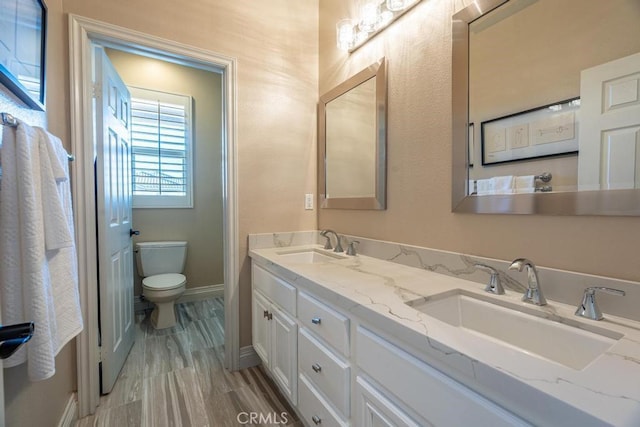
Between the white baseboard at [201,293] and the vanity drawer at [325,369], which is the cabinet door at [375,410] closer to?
the vanity drawer at [325,369]

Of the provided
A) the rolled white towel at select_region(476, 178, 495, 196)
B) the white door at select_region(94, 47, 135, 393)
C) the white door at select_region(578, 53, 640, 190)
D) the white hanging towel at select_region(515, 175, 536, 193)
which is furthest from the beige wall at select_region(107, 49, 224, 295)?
the white door at select_region(578, 53, 640, 190)

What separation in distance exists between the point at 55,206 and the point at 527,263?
151 centimetres

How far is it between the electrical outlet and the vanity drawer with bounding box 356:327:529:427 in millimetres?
1329

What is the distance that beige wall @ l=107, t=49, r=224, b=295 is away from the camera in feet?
9.70

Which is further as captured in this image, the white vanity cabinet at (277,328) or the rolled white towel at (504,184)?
the white vanity cabinet at (277,328)

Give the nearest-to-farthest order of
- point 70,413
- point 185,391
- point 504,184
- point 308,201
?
point 504,184, point 70,413, point 185,391, point 308,201

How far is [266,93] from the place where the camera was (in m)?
Answer: 1.98

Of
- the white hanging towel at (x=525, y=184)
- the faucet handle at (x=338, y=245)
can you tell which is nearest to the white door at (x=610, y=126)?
the white hanging towel at (x=525, y=184)

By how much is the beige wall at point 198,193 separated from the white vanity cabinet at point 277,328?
1622mm

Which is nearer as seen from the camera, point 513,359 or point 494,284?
point 513,359

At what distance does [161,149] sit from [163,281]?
4.60 feet

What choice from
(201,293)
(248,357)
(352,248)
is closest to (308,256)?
(352,248)

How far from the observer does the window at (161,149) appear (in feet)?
9.52

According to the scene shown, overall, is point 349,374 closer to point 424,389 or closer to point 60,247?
point 424,389
